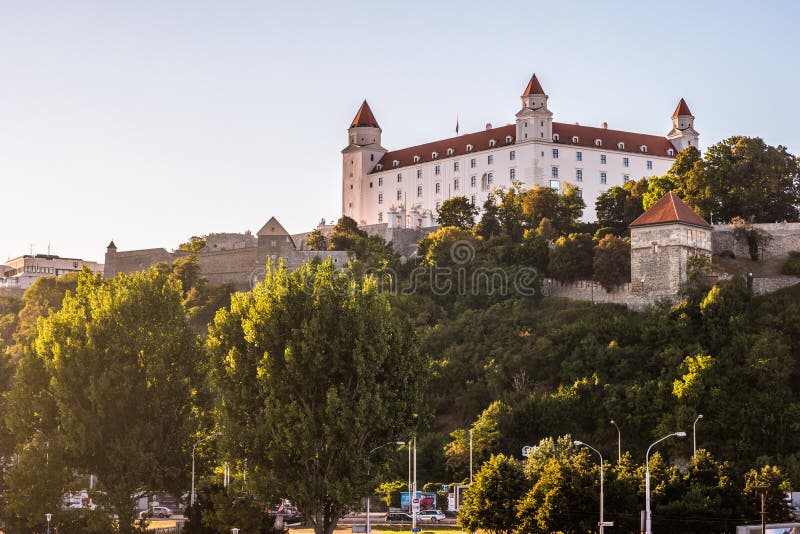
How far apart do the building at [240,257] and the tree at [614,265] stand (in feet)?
68.5

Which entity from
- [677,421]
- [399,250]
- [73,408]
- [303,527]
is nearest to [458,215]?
[399,250]

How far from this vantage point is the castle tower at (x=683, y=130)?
4163 inches

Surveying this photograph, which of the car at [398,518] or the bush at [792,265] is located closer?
the car at [398,518]

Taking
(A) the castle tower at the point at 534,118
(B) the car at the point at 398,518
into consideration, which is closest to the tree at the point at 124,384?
(B) the car at the point at 398,518

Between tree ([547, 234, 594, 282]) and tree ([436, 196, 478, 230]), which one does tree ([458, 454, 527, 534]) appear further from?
tree ([436, 196, 478, 230])

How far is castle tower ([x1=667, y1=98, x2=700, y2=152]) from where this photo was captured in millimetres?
105750

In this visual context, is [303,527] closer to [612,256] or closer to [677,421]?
[677,421]

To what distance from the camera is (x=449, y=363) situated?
75625 mm

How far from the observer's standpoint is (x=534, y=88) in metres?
102

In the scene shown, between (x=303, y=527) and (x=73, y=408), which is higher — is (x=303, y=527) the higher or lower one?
the lower one

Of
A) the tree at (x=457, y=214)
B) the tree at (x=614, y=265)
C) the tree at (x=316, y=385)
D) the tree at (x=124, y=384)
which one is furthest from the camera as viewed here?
the tree at (x=457, y=214)

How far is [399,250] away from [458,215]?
527cm

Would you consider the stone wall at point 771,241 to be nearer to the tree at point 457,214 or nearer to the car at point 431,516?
the tree at point 457,214

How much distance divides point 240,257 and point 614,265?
32.6 m
